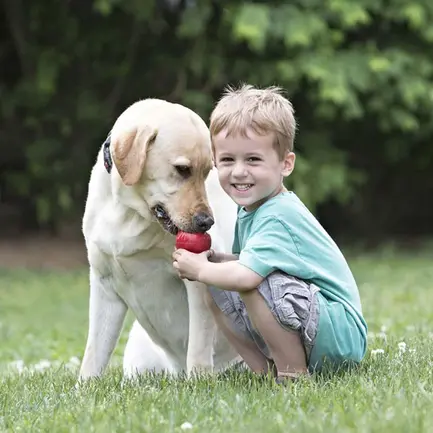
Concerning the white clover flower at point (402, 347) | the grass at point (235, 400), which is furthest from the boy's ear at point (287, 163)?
the white clover flower at point (402, 347)

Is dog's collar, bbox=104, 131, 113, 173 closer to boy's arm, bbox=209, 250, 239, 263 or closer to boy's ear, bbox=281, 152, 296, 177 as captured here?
boy's arm, bbox=209, 250, 239, 263

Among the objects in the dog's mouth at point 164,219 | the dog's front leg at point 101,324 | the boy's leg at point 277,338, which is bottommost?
the dog's front leg at point 101,324

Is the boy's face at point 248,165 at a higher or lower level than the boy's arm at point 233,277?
higher

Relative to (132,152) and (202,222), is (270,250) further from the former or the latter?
(132,152)

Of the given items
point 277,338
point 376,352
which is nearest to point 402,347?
point 376,352

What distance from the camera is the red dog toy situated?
3861 millimetres

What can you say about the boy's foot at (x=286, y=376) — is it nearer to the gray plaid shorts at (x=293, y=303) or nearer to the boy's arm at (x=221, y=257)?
the gray plaid shorts at (x=293, y=303)

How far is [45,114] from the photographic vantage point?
1300cm

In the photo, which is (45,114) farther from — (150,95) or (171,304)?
(171,304)

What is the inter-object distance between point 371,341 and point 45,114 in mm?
8679

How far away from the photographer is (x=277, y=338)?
376 cm

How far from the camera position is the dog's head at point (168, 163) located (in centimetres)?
396

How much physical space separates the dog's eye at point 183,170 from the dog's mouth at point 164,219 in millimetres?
174

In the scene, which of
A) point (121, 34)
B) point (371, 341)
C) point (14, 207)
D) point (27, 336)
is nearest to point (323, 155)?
point (121, 34)
